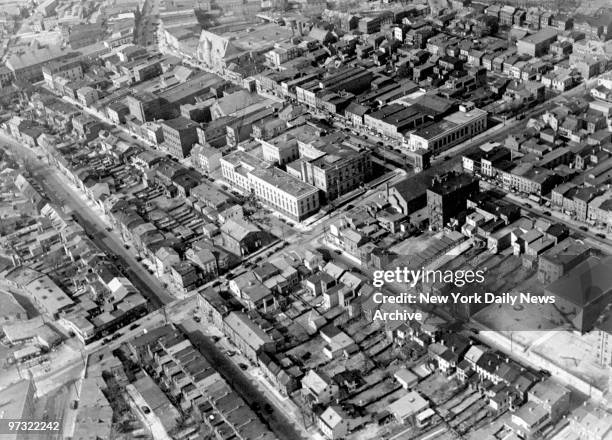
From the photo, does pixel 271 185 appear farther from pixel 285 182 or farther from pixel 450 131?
pixel 450 131

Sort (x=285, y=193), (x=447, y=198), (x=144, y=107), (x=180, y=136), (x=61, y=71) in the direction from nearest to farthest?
(x=447, y=198)
(x=285, y=193)
(x=180, y=136)
(x=144, y=107)
(x=61, y=71)

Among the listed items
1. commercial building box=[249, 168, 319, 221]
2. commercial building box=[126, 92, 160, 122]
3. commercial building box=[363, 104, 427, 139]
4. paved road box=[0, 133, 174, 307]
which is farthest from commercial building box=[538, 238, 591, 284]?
commercial building box=[126, 92, 160, 122]

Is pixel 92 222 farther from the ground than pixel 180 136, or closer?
closer

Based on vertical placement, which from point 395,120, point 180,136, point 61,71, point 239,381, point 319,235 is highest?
point 61,71

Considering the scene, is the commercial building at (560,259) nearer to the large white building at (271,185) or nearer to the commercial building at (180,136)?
the large white building at (271,185)

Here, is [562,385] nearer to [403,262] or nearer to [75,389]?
[403,262]

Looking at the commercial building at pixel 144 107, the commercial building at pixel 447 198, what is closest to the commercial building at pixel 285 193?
the commercial building at pixel 447 198

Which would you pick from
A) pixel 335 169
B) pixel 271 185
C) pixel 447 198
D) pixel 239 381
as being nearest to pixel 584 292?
pixel 447 198

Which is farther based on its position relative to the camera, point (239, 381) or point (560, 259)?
point (560, 259)
